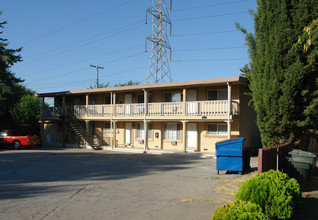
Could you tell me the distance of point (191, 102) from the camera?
2023 centimetres

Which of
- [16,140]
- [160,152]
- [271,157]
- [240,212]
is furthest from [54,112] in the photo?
[240,212]

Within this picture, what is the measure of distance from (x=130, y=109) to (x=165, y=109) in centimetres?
343

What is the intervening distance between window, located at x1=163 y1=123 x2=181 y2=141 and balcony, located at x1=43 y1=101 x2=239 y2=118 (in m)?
1.57

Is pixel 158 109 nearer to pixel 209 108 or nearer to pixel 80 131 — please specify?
pixel 209 108

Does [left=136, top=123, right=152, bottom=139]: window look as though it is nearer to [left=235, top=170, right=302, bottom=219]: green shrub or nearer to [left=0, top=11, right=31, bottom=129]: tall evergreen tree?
[left=0, top=11, right=31, bottom=129]: tall evergreen tree

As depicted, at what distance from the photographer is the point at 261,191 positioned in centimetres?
589

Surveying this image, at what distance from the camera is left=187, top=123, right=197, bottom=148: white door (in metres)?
21.3

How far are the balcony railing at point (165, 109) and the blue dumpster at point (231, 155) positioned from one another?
29.0 feet

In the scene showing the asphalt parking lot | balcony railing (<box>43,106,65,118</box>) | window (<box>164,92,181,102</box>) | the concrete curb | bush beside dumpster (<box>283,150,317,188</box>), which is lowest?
the concrete curb

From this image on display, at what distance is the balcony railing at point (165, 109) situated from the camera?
2111 cm

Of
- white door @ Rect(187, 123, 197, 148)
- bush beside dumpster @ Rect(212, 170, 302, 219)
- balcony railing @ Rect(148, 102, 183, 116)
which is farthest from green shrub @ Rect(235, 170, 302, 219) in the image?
white door @ Rect(187, 123, 197, 148)

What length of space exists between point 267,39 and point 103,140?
726 inches

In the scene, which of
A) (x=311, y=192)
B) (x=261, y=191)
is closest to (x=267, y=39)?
(x=311, y=192)

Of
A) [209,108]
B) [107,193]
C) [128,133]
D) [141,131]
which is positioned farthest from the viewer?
[128,133]
